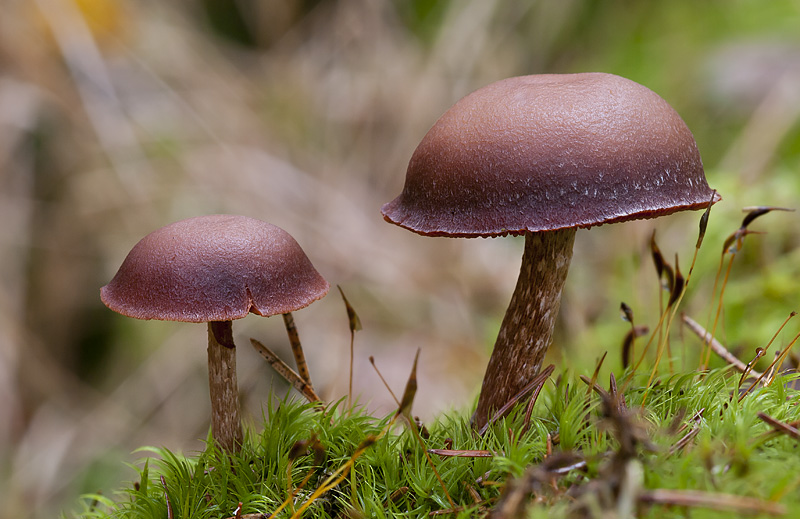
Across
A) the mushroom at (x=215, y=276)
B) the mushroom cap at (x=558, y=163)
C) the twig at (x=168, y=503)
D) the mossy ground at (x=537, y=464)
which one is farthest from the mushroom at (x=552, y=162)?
the twig at (x=168, y=503)

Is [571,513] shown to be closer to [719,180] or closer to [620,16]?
[719,180]

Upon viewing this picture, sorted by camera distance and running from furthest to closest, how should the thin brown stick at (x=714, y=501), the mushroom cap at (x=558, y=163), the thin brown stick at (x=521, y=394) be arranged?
the thin brown stick at (x=521, y=394)
the mushroom cap at (x=558, y=163)
the thin brown stick at (x=714, y=501)

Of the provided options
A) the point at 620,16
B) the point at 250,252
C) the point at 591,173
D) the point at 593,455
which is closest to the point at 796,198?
the point at 591,173

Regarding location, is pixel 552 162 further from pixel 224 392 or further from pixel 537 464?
pixel 224 392

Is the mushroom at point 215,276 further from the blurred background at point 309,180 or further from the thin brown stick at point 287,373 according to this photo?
the blurred background at point 309,180

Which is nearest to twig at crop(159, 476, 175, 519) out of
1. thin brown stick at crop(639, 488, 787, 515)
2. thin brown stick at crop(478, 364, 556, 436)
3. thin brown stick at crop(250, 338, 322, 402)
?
thin brown stick at crop(250, 338, 322, 402)

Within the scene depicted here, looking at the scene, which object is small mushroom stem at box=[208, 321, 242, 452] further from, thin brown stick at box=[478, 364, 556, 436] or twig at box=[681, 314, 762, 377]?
twig at box=[681, 314, 762, 377]
